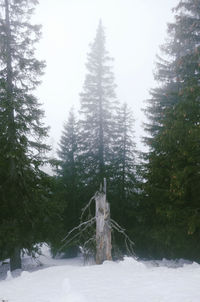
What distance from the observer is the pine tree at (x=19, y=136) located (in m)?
11.5

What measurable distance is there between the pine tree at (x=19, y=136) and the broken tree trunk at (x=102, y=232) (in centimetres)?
456

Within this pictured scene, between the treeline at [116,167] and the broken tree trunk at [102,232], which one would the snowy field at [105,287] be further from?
→ the treeline at [116,167]

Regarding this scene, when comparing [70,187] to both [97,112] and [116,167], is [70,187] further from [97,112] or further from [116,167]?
[97,112]

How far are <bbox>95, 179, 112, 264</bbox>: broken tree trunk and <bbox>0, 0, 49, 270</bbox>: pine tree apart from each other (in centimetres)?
456

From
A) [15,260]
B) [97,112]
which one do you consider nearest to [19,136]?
[15,260]

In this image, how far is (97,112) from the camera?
69.5 ft

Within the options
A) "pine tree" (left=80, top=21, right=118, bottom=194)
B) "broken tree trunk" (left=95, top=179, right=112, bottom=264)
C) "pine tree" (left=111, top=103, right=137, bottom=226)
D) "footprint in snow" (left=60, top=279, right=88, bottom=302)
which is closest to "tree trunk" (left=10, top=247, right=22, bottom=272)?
"broken tree trunk" (left=95, top=179, right=112, bottom=264)

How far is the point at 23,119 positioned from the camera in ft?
41.0

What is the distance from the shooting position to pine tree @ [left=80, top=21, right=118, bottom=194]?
20359 mm

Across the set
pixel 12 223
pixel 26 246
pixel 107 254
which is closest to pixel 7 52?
pixel 12 223

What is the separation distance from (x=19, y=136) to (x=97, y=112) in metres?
9.96

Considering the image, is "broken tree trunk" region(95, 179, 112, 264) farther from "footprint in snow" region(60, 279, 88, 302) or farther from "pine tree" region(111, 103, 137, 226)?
"pine tree" region(111, 103, 137, 226)

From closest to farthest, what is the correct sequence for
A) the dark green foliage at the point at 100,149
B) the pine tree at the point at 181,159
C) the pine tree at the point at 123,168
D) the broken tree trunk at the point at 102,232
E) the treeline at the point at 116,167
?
the broken tree trunk at the point at 102,232 → the pine tree at the point at 181,159 → the treeline at the point at 116,167 → the pine tree at the point at 123,168 → the dark green foliage at the point at 100,149

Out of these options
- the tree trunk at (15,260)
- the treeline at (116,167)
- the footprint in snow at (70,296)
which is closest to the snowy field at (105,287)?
the footprint in snow at (70,296)
